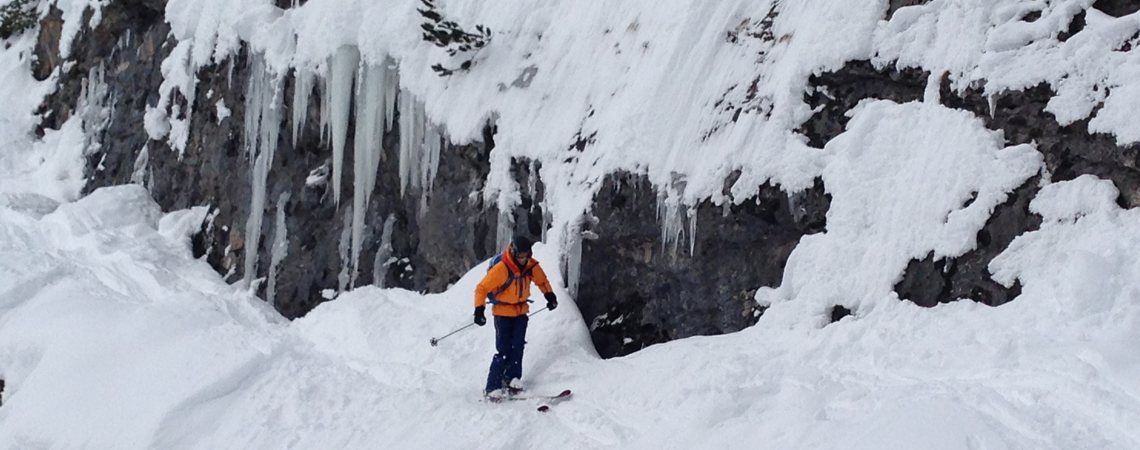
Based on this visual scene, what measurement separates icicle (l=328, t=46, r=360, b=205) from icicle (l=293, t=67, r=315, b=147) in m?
0.49

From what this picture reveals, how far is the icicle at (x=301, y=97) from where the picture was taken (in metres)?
11.2

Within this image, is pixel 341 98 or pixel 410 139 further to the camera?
pixel 341 98

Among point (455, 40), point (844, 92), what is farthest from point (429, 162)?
point (844, 92)

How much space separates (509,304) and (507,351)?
327mm

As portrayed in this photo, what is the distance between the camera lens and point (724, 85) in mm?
7523

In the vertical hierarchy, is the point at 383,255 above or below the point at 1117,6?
below

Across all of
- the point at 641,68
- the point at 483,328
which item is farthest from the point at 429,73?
the point at 483,328

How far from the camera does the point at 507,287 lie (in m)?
6.62

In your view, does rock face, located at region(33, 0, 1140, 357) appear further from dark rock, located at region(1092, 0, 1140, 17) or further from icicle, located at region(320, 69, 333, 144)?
icicle, located at region(320, 69, 333, 144)

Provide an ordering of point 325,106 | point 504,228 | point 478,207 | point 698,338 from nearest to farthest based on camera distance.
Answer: point 698,338
point 504,228
point 478,207
point 325,106

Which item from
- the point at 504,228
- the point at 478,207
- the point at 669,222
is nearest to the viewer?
the point at 669,222

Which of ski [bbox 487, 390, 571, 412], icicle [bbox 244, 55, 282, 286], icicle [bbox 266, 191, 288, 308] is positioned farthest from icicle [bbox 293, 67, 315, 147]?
ski [bbox 487, 390, 571, 412]

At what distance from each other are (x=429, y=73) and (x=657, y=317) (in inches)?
161

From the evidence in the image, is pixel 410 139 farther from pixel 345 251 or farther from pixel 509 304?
pixel 509 304
